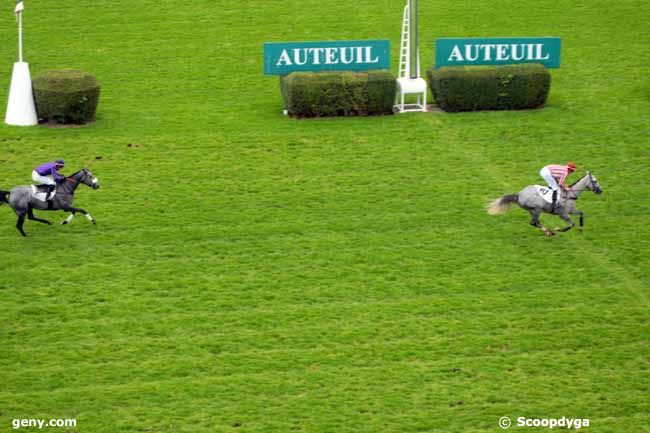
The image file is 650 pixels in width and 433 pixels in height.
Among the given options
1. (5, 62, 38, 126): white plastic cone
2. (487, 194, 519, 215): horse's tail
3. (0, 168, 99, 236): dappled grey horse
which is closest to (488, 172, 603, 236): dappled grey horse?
(487, 194, 519, 215): horse's tail

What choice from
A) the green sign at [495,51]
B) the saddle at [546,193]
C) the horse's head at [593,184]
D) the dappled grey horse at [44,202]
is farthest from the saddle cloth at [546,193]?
the dappled grey horse at [44,202]

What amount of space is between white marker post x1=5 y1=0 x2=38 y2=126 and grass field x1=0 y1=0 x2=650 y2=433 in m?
0.39

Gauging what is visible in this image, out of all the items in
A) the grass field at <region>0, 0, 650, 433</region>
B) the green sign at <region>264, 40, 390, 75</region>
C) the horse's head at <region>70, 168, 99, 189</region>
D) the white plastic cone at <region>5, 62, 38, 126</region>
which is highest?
the green sign at <region>264, 40, 390, 75</region>

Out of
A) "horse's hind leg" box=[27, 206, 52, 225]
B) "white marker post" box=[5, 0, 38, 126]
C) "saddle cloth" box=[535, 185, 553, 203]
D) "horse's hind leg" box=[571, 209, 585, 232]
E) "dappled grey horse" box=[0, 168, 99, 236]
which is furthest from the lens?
"white marker post" box=[5, 0, 38, 126]

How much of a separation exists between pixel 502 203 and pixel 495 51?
298 inches

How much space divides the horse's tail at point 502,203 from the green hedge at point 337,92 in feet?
20.9

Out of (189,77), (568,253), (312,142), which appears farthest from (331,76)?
(568,253)

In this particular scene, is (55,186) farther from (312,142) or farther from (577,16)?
(577,16)

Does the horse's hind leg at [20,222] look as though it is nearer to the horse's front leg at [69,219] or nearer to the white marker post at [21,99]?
the horse's front leg at [69,219]

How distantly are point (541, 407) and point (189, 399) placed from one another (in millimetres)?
4830

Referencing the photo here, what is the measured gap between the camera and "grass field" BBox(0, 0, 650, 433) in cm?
1405

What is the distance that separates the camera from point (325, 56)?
24531 mm

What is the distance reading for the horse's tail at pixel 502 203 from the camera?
18453 mm

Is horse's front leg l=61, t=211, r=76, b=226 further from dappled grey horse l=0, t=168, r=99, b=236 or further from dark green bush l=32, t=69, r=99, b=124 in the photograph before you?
dark green bush l=32, t=69, r=99, b=124
